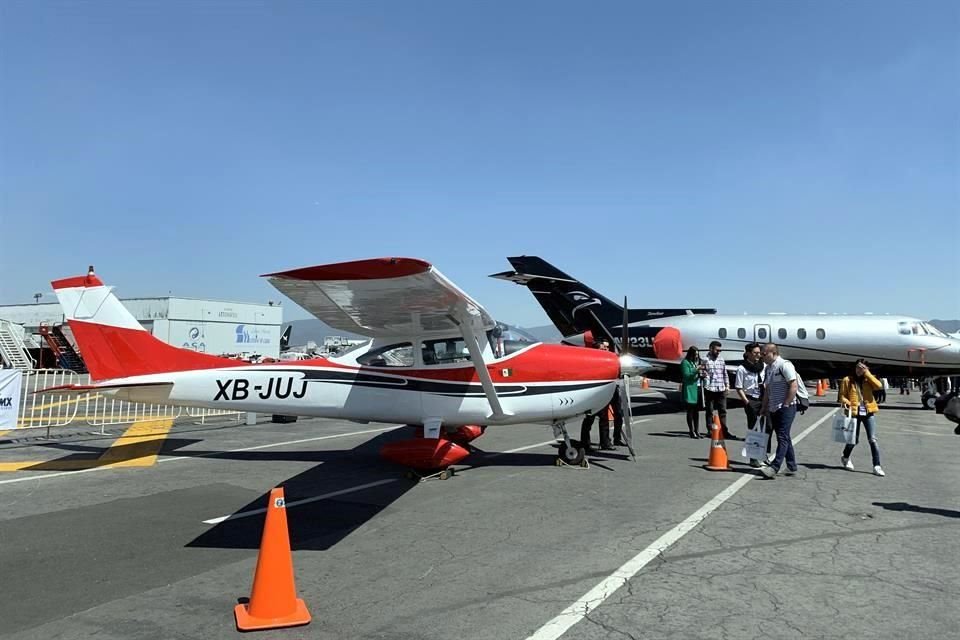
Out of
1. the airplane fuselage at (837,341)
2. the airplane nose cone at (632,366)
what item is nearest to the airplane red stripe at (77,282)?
the airplane nose cone at (632,366)

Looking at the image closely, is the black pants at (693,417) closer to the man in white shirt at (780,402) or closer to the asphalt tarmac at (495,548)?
the asphalt tarmac at (495,548)

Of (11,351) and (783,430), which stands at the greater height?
(11,351)

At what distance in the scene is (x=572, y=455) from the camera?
27.8 ft

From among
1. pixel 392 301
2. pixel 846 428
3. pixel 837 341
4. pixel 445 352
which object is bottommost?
pixel 846 428

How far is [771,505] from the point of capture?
20.0 ft

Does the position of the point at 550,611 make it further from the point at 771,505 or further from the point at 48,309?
the point at 48,309

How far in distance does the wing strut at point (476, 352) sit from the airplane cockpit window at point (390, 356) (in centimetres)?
106

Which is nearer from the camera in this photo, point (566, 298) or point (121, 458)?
point (121, 458)

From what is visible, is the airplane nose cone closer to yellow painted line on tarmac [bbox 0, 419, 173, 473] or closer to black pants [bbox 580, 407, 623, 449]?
black pants [bbox 580, 407, 623, 449]

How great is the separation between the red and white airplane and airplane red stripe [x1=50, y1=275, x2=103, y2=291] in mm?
774

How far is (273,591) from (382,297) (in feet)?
12.3

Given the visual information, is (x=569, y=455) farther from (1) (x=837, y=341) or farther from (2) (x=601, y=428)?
(1) (x=837, y=341)

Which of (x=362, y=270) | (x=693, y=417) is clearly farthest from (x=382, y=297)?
(x=693, y=417)

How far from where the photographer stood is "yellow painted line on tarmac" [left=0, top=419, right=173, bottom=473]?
26.9 ft
